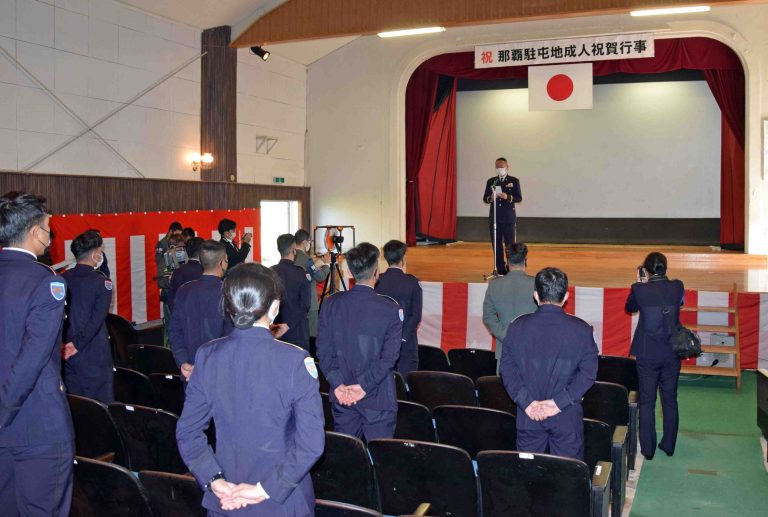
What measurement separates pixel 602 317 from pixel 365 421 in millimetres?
4751

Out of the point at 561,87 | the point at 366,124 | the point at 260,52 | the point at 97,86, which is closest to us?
the point at 97,86

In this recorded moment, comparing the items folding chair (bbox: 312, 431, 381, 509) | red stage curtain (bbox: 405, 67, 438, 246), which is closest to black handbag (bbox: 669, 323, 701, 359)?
folding chair (bbox: 312, 431, 381, 509)

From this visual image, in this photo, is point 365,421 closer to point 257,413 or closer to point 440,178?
point 257,413

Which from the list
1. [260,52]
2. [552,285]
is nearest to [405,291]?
[552,285]

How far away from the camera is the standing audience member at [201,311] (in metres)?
4.11

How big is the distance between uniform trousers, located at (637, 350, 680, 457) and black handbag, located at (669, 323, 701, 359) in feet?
0.29

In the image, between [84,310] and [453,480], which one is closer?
[453,480]

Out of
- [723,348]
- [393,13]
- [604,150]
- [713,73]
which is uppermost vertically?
[393,13]

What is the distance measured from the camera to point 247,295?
2.08 m

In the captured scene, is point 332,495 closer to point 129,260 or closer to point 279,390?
point 279,390

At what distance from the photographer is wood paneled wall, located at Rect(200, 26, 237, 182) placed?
11156 millimetres

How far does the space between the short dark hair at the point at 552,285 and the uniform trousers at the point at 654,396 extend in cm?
191

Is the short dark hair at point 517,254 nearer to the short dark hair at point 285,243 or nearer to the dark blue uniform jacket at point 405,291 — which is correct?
the dark blue uniform jacket at point 405,291

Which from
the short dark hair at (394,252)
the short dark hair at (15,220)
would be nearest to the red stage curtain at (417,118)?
the short dark hair at (394,252)
